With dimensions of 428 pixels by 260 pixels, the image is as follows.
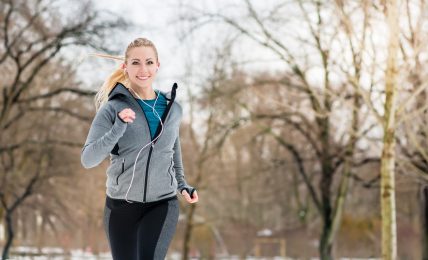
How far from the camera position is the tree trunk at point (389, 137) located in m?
12.2

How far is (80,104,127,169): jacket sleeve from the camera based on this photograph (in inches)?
137

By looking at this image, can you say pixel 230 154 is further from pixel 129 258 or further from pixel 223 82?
Answer: pixel 129 258

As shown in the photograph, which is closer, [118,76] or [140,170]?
[140,170]

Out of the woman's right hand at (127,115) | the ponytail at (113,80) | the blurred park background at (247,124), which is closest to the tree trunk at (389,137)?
the blurred park background at (247,124)

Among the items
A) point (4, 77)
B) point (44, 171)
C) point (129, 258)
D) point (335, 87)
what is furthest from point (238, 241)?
point (129, 258)

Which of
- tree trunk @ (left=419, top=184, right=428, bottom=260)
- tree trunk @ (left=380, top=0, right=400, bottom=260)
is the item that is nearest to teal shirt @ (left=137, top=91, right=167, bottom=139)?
tree trunk @ (left=380, top=0, right=400, bottom=260)

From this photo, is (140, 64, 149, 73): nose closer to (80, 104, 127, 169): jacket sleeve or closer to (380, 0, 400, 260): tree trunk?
(80, 104, 127, 169): jacket sleeve

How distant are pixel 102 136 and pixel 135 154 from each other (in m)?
0.21

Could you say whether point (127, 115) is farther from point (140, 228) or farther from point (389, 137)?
point (389, 137)

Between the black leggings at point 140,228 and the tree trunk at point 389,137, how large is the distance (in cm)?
896

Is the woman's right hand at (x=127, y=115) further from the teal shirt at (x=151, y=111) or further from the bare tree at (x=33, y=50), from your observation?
the bare tree at (x=33, y=50)

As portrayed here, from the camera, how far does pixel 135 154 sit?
3.71 meters

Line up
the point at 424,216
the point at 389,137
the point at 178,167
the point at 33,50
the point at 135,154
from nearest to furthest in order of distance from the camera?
the point at 135,154
the point at 178,167
the point at 389,137
the point at 424,216
the point at 33,50

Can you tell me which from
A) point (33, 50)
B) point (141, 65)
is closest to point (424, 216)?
point (33, 50)
